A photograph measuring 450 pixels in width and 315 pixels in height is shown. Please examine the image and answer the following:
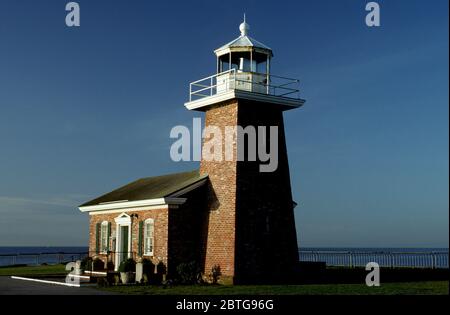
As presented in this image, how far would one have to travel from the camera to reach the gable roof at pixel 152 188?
90.0 ft

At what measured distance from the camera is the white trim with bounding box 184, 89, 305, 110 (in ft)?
83.1

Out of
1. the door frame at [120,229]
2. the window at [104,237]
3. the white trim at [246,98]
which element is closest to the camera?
the white trim at [246,98]

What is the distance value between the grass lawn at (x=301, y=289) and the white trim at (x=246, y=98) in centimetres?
734

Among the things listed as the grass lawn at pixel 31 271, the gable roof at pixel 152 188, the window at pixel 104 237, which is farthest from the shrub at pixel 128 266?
the grass lawn at pixel 31 271

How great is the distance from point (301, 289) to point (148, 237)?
818 cm

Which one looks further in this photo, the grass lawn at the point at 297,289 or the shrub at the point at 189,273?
the shrub at the point at 189,273

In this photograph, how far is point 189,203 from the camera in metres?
26.8

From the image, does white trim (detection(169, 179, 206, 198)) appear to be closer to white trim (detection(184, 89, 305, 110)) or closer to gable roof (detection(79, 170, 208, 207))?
gable roof (detection(79, 170, 208, 207))

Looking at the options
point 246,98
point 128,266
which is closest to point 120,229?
point 128,266

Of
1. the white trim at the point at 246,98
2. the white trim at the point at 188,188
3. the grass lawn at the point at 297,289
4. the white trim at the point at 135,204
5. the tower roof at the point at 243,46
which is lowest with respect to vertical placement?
the grass lawn at the point at 297,289

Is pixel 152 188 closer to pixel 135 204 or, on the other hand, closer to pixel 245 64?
pixel 135 204

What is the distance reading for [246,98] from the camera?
83.6 feet

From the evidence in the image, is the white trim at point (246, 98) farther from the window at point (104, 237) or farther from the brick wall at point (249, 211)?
the window at point (104, 237)
